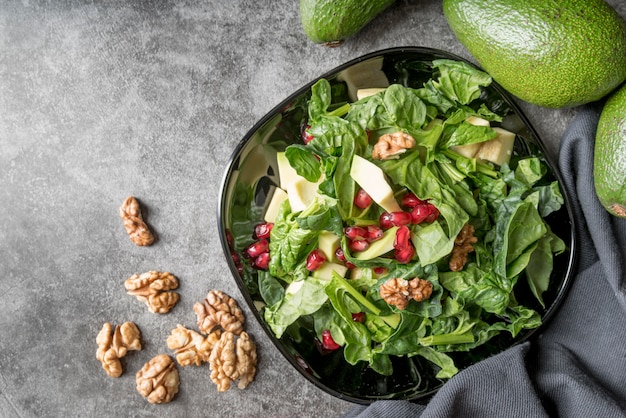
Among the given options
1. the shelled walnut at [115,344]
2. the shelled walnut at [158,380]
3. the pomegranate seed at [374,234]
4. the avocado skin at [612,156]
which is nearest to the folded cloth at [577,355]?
the avocado skin at [612,156]

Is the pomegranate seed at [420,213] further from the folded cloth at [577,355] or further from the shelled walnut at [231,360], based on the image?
the shelled walnut at [231,360]

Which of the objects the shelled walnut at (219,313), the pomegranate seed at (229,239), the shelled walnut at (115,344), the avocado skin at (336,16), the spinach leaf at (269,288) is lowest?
the shelled walnut at (115,344)

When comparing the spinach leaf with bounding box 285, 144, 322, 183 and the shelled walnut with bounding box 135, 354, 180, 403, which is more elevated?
the spinach leaf with bounding box 285, 144, 322, 183

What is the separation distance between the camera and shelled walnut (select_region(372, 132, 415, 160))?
137cm

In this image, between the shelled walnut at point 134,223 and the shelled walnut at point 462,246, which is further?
the shelled walnut at point 134,223

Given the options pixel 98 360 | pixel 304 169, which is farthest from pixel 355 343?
pixel 98 360

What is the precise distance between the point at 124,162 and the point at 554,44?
107 centimetres

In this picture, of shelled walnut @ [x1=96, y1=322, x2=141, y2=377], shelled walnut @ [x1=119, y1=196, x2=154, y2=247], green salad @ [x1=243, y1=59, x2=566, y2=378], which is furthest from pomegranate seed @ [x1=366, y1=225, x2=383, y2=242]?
shelled walnut @ [x1=96, y1=322, x2=141, y2=377]

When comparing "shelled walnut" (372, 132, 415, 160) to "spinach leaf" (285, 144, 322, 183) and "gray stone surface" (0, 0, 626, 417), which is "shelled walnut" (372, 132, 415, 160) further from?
"gray stone surface" (0, 0, 626, 417)

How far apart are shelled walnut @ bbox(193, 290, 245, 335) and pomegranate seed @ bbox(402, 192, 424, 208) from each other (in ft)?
1.73

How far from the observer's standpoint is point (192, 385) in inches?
66.5

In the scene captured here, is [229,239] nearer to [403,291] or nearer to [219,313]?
[219,313]

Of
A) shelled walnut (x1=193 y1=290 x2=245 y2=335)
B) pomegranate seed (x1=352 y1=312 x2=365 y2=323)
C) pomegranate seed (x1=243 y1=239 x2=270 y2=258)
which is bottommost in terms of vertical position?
shelled walnut (x1=193 y1=290 x2=245 y2=335)

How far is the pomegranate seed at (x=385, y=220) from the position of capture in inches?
55.7
